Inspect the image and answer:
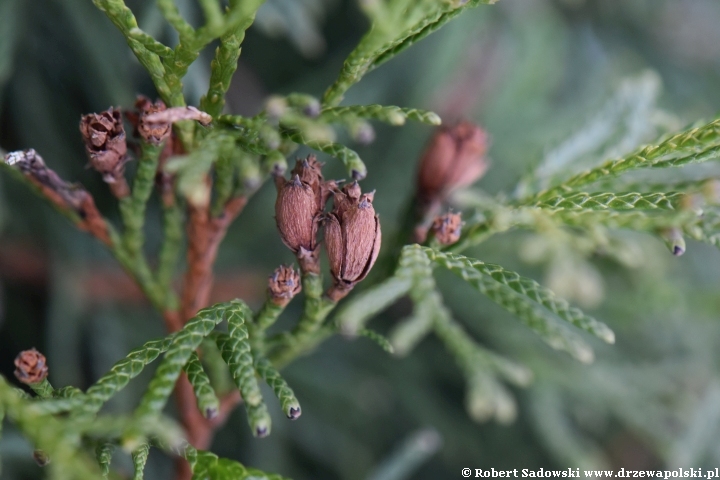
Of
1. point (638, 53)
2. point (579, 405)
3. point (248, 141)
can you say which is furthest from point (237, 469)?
point (638, 53)

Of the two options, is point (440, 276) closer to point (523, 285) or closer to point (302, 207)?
point (523, 285)

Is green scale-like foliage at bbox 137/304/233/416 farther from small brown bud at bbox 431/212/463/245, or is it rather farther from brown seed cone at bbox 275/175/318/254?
small brown bud at bbox 431/212/463/245

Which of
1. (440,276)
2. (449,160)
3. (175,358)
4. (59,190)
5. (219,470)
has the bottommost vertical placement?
(219,470)

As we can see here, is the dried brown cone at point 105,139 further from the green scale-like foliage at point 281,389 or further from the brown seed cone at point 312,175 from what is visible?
the green scale-like foliage at point 281,389

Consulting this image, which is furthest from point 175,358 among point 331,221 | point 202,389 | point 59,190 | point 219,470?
point 59,190

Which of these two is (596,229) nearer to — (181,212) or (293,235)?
(293,235)

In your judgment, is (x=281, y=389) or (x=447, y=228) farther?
(x=447, y=228)

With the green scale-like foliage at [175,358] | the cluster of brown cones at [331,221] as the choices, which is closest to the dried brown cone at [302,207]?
the cluster of brown cones at [331,221]
